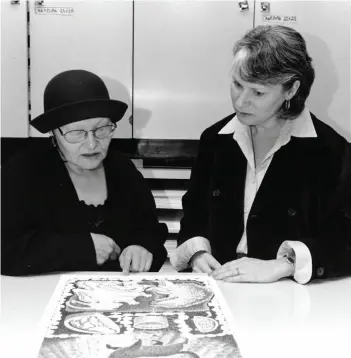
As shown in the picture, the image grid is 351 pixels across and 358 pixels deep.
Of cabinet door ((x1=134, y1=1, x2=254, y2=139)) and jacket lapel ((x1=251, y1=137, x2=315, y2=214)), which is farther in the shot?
cabinet door ((x1=134, y1=1, x2=254, y2=139))

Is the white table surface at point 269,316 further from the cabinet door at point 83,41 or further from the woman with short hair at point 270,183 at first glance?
the cabinet door at point 83,41

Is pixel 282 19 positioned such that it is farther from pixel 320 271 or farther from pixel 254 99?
pixel 320 271

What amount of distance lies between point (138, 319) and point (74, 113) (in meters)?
0.66

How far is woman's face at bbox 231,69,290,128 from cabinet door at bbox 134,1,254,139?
3.61ft

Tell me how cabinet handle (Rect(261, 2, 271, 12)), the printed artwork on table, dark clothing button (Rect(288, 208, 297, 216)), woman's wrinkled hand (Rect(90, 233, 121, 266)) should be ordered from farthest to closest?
1. cabinet handle (Rect(261, 2, 271, 12))
2. dark clothing button (Rect(288, 208, 297, 216))
3. woman's wrinkled hand (Rect(90, 233, 121, 266))
4. the printed artwork on table

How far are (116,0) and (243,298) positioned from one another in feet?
5.87

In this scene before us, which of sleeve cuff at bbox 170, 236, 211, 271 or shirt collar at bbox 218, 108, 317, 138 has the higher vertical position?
shirt collar at bbox 218, 108, 317, 138

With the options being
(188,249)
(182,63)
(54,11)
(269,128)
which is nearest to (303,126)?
(269,128)

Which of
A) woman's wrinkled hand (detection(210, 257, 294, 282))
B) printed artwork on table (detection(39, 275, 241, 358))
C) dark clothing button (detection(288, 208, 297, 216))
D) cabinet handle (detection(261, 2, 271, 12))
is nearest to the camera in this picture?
printed artwork on table (detection(39, 275, 241, 358))

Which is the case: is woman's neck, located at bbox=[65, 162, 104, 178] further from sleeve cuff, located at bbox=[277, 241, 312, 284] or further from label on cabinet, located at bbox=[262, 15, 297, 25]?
label on cabinet, located at bbox=[262, 15, 297, 25]

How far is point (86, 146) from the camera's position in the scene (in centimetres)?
146

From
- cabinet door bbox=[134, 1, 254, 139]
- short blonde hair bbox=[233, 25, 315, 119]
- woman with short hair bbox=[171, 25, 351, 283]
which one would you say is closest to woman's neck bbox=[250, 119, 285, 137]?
woman with short hair bbox=[171, 25, 351, 283]

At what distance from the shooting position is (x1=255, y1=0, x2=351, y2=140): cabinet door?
2.56 meters

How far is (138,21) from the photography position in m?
2.54
